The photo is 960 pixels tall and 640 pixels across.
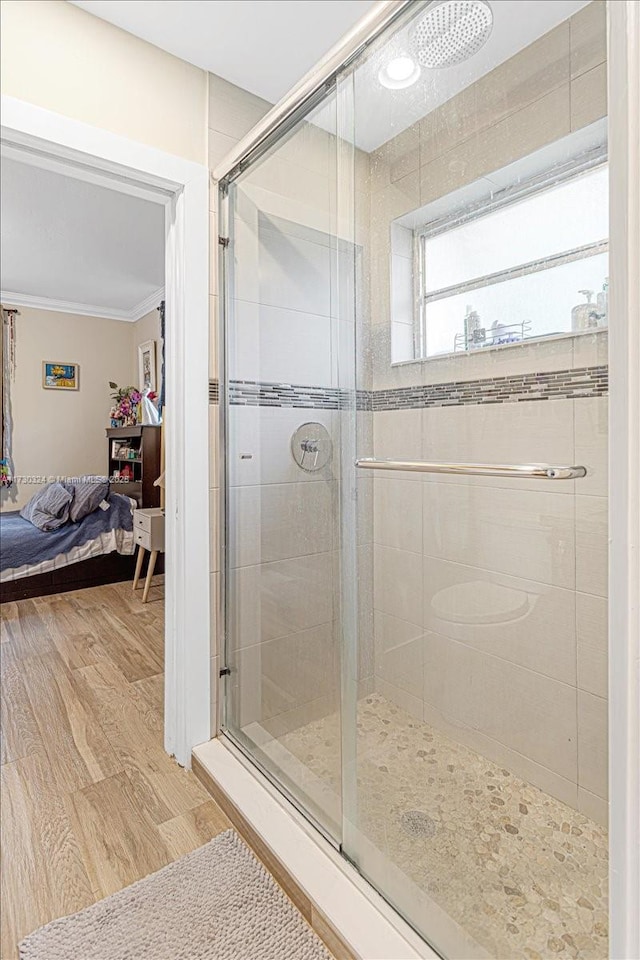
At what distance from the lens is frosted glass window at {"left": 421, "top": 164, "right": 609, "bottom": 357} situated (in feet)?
3.42

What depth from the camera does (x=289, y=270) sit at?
159 cm

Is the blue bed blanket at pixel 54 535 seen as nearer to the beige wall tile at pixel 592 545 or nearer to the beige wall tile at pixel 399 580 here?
the beige wall tile at pixel 399 580

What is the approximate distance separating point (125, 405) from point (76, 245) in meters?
0.51

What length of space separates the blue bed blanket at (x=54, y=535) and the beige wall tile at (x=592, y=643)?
1410 mm

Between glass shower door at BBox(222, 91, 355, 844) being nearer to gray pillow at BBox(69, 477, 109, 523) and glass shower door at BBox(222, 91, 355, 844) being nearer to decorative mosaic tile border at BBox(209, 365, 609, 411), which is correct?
decorative mosaic tile border at BBox(209, 365, 609, 411)

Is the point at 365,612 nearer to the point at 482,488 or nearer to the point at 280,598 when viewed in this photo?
the point at 280,598

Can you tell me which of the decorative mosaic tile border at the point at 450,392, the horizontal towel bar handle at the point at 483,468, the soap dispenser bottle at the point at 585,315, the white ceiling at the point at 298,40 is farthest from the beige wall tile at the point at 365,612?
the white ceiling at the point at 298,40

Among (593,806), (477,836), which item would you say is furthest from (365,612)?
(593,806)

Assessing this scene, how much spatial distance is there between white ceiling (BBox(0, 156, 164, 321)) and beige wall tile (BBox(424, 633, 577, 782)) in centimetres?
144

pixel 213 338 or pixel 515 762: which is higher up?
pixel 213 338

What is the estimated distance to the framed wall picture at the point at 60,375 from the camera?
1.51 m

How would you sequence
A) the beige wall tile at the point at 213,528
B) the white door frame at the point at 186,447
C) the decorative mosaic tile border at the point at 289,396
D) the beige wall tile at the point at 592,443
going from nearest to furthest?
the beige wall tile at the point at 592,443, the decorative mosaic tile border at the point at 289,396, the white door frame at the point at 186,447, the beige wall tile at the point at 213,528

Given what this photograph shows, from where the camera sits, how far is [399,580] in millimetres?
1414

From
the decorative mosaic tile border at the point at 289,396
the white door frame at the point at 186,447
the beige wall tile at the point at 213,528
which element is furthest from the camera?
the beige wall tile at the point at 213,528
